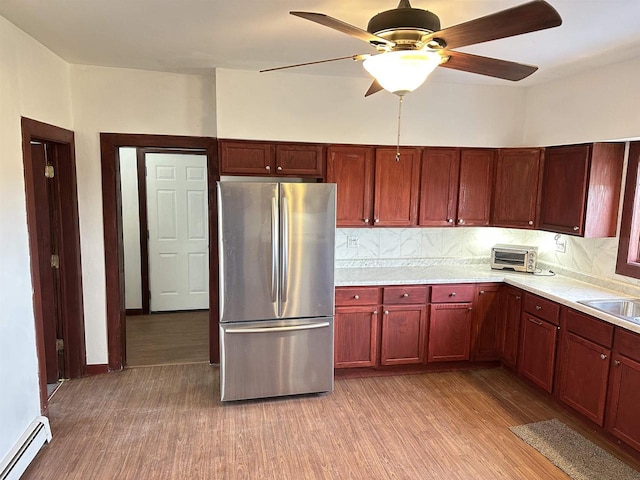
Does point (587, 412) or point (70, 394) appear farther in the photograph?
point (70, 394)

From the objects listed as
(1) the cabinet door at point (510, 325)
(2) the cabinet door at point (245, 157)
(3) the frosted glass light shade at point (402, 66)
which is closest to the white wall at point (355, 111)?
(2) the cabinet door at point (245, 157)

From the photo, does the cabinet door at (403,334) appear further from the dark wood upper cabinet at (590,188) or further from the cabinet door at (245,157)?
the cabinet door at (245,157)

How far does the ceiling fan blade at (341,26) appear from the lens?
1525 mm

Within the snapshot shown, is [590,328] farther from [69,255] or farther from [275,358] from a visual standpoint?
[69,255]

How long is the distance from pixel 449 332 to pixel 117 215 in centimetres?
299

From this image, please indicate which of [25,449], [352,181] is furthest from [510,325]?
[25,449]

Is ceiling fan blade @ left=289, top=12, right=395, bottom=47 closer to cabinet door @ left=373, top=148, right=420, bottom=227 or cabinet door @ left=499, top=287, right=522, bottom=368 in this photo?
cabinet door @ left=373, top=148, right=420, bottom=227

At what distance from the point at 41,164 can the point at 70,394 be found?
1773mm

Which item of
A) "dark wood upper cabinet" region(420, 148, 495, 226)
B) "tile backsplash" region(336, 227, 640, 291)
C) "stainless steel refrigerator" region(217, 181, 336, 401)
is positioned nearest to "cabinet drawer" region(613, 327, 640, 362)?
"tile backsplash" region(336, 227, 640, 291)

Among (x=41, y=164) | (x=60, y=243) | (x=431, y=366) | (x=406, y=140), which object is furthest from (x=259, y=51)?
(x=431, y=366)

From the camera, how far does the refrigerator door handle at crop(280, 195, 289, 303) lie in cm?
315

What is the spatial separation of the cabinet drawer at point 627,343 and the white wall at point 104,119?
10.9 ft

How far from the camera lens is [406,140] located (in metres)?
3.78

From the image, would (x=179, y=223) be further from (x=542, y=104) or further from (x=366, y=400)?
(x=542, y=104)
